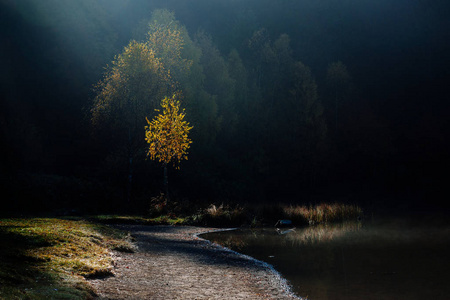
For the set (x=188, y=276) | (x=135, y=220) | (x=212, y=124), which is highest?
(x=212, y=124)

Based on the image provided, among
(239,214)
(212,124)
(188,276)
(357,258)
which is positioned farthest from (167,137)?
(188,276)

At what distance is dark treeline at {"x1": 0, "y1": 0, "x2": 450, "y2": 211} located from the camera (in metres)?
34.7

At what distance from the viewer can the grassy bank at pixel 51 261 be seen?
6730 mm

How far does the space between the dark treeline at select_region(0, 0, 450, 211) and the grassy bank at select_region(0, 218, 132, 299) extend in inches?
603

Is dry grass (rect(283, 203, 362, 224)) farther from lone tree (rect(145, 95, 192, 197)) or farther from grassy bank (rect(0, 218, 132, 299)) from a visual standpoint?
grassy bank (rect(0, 218, 132, 299))

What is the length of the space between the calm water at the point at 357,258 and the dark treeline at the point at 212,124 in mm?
14170

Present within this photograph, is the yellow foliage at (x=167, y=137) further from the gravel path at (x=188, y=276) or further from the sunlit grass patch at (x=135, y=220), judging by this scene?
the gravel path at (x=188, y=276)

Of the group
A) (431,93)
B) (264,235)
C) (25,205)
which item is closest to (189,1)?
(431,93)

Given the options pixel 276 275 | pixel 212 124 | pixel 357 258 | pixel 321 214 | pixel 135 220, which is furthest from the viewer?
pixel 212 124

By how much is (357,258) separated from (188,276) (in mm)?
6034

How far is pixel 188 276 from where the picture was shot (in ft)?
32.1

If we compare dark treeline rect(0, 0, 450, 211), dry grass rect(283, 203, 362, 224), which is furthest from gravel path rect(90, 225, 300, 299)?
dark treeline rect(0, 0, 450, 211)

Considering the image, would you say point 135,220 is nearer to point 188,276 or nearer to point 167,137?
point 167,137

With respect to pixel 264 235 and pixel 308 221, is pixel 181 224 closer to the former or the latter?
pixel 264 235
